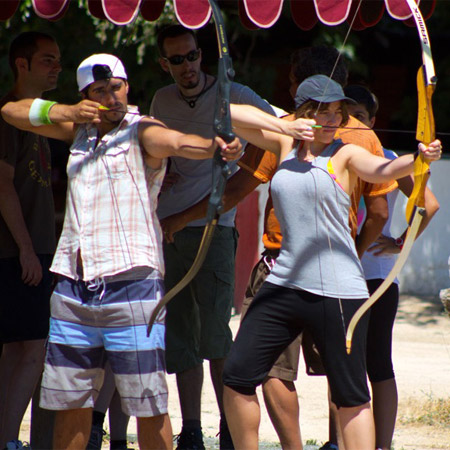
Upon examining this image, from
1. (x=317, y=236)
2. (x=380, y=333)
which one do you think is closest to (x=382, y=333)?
(x=380, y=333)

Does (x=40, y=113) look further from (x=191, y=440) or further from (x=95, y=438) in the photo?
(x=191, y=440)

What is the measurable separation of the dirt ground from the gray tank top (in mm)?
1513

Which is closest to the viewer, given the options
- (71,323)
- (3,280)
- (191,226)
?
(71,323)

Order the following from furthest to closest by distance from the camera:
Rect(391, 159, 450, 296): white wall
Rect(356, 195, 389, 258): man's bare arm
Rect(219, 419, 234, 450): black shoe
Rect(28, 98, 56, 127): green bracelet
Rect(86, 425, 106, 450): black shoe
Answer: Rect(391, 159, 450, 296): white wall
Rect(219, 419, 234, 450): black shoe
Rect(86, 425, 106, 450): black shoe
Rect(356, 195, 389, 258): man's bare arm
Rect(28, 98, 56, 127): green bracelet

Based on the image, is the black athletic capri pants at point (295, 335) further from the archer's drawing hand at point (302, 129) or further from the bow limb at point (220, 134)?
the archer's drawing hand at point (302, 129)

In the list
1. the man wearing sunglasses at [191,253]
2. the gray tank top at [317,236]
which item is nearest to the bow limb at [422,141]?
the gray tank top at [317,236]

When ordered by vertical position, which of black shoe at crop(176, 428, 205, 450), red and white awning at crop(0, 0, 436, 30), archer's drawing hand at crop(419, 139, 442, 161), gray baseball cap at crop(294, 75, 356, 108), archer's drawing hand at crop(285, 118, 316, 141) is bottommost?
black shoe at crop(176, 428, 205, 450)

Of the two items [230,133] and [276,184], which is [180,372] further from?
[230,133]

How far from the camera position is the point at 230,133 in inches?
112

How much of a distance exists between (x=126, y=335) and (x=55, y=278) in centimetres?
118

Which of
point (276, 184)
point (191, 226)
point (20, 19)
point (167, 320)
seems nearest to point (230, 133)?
point (276, 184)

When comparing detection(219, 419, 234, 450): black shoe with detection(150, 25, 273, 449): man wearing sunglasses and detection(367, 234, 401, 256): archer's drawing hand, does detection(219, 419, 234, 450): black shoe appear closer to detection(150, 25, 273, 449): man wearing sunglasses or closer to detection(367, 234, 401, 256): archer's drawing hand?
detection(150, 25, 273, 449): man wearing sunglasses

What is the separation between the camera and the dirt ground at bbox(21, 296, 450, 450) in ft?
15.4

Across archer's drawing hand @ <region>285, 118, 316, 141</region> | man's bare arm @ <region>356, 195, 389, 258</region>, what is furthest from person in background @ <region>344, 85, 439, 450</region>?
archer's drawing hand @ <region>285, 118, 316, 141</region>
